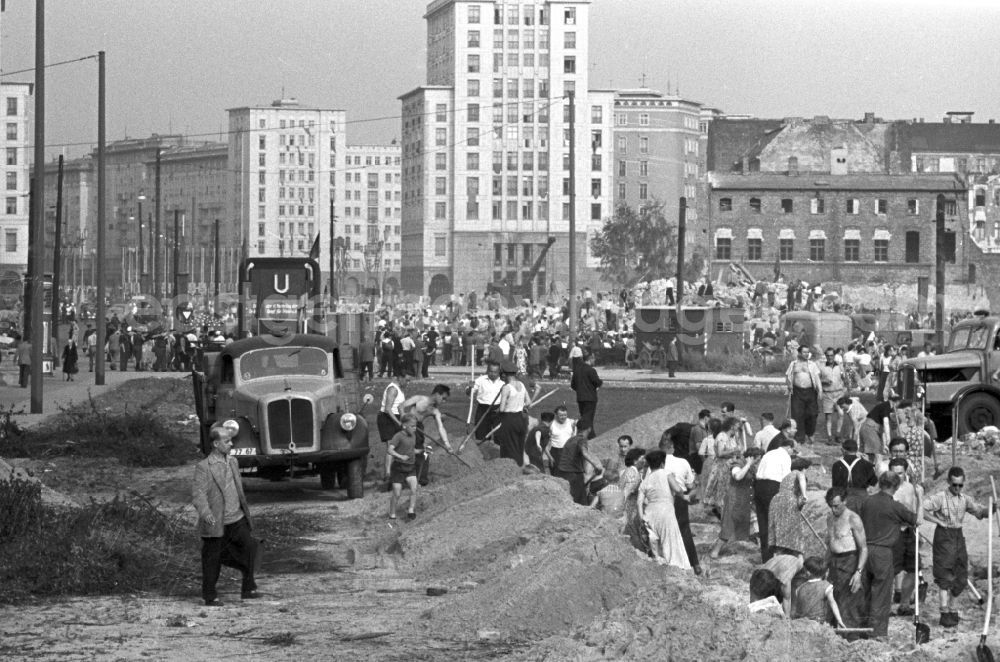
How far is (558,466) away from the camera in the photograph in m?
22.1

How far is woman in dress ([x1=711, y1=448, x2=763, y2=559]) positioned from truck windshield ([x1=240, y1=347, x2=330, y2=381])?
282 inches

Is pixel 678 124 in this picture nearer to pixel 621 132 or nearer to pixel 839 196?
pixel 621 132

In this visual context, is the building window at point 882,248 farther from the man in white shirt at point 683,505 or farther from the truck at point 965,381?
the man in white shirt at point 683,505

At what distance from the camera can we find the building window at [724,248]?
4769 inches

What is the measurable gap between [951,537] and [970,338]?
738 inches

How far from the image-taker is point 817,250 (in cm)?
12206

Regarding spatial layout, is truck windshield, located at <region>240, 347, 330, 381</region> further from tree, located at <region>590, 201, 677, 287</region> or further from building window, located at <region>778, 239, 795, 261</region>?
tree, located at <region>590, 201, 677, 287</region>

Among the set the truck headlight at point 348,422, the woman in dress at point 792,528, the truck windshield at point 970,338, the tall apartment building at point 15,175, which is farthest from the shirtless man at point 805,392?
the tall apartment building at point 15,175

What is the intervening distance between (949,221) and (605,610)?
109 metres

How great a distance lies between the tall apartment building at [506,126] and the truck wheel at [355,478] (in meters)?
144

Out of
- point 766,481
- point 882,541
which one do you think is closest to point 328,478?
point 766,481

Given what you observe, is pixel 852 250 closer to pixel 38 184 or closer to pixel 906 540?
pixel 38 184

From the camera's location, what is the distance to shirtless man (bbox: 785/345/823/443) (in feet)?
102

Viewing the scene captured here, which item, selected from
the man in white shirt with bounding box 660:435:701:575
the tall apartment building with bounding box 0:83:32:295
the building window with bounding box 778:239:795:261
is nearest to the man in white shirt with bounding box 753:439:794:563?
the man in white shirt with bounding box 660:435:701:575
